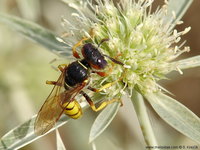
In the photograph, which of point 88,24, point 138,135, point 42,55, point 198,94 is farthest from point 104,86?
point 198,94

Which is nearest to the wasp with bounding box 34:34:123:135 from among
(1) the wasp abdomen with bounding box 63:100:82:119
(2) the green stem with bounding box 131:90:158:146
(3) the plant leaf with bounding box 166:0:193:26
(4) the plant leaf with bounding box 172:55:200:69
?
(1) the wasp abdomen with bounding box 63:100:82:119

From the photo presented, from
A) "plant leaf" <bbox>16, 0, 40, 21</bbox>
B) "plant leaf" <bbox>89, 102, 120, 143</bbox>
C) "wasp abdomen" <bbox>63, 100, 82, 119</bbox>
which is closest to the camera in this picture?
"plant leaf" <bbox>89, 102, 120, 143</bbox>

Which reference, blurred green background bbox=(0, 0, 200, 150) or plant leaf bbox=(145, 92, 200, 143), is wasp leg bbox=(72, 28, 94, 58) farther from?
blurred green background bbox=(0, 0, 200, 150)

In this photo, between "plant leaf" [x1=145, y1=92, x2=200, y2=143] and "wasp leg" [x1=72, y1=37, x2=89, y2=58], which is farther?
"wasp leg" [x1=72, y1=37, x2=89, y2=58]

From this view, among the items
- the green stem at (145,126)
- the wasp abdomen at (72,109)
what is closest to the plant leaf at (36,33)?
the wasp abdomen at (72,109)

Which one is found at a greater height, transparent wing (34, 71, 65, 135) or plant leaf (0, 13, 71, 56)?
plant leaf (0, 13, 71, 56)

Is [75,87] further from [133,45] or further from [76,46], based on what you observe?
[133,45]
